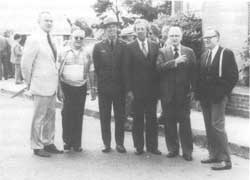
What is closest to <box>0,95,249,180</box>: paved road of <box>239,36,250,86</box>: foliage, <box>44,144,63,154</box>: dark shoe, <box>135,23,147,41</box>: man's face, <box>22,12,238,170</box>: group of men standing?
<box>44,144,63,154</box>: dark shoe

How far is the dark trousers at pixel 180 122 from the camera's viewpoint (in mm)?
7453

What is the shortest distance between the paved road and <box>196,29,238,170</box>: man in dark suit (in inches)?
13.5

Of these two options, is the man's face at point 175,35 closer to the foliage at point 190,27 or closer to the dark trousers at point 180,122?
the dark trousers at point 180,122

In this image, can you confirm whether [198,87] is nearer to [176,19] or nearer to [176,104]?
[176,104]

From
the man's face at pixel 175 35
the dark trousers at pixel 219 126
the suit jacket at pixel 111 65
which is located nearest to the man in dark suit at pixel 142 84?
the suit jacket at pixel 111 65

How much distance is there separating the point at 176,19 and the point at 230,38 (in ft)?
6.05

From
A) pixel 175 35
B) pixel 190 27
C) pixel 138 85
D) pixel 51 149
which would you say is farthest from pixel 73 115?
pixel 190 27

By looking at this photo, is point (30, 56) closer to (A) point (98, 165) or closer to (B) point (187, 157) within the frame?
(A) point (98, 165)

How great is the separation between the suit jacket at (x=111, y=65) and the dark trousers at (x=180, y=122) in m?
0.79

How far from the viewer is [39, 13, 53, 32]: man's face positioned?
7.62 metres

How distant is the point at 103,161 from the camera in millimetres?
7320

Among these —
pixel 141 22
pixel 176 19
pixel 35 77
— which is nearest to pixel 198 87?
pixel 141 22

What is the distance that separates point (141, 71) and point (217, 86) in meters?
1.26

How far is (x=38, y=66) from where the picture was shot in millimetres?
7602
